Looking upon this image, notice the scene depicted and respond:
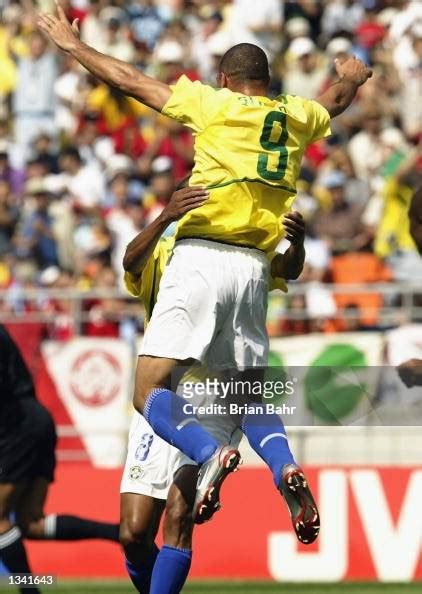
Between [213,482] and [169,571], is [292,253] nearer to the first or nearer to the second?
[213,482]

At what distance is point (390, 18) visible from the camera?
70.7 feet

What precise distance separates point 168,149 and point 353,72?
31.8ft

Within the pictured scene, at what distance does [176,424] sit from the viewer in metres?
9.07

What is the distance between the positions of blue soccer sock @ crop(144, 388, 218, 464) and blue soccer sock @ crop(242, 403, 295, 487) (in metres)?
0.30

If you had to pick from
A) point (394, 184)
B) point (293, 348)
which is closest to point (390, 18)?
point (394, 184)

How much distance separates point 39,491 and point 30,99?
10.0 m

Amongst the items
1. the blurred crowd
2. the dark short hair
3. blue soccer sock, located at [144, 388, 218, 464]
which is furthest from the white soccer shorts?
the blurred crowd

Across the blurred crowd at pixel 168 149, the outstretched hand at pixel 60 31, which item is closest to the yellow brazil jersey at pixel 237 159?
the outstretched hand at pixel 60 31

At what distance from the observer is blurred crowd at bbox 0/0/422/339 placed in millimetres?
17031

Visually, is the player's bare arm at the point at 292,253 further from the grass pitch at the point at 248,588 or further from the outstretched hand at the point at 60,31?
the grass pitch at the point at 248,588

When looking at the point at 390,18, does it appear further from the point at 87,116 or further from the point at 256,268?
the point at 256,268

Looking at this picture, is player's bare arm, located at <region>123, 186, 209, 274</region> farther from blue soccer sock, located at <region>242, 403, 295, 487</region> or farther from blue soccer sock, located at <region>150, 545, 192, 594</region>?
blue soccer sock, located at <region>150, 545, 192, 594</region>

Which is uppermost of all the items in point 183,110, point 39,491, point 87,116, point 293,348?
point 87,116

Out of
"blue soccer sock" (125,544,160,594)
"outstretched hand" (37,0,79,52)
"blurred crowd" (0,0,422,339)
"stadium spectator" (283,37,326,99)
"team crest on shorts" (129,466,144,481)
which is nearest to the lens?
"outstretched hand" (37,0,79,52)
